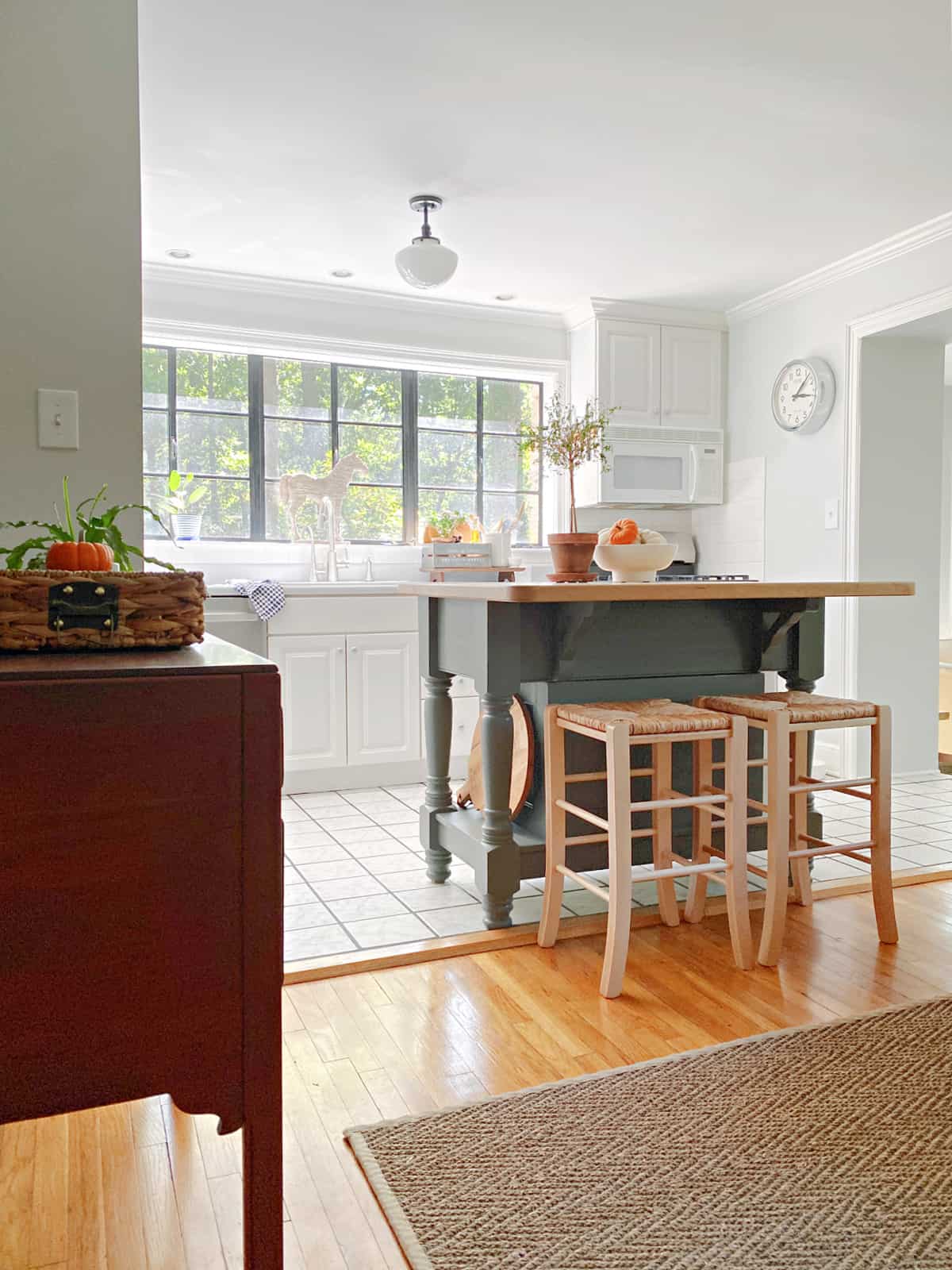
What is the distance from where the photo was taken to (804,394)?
4.70 m

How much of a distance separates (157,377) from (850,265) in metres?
3.31

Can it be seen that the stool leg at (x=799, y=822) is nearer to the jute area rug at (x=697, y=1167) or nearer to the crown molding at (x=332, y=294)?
the jute area rug at (x=697, y=1167)

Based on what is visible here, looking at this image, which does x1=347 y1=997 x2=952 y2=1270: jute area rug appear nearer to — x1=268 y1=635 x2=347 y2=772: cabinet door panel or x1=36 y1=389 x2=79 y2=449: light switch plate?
x1=36 y1=389 x2=79 y2=449: light switch plate

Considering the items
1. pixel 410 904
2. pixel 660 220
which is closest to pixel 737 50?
pixel 660 220

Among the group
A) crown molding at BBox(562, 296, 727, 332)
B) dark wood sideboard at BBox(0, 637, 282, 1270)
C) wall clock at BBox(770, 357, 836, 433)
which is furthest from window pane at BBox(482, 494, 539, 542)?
dark wood sideboard at BBox(0, 637, 282, 1270)

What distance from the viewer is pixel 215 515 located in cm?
481

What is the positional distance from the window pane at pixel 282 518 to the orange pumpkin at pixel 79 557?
365cm

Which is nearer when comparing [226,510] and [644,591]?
[644,591]

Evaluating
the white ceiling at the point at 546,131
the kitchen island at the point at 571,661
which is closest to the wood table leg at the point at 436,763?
the kitchen island at the point at 571,661

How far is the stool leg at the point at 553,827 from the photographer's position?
2.41 meters

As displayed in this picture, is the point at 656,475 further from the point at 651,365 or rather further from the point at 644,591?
the point at 644,591

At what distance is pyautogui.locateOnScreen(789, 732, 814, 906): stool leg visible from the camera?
2.71m

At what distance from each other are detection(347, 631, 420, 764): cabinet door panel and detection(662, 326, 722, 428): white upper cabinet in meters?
1.97

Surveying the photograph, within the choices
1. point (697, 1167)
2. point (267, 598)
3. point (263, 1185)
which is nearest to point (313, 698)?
point (267, 598)
